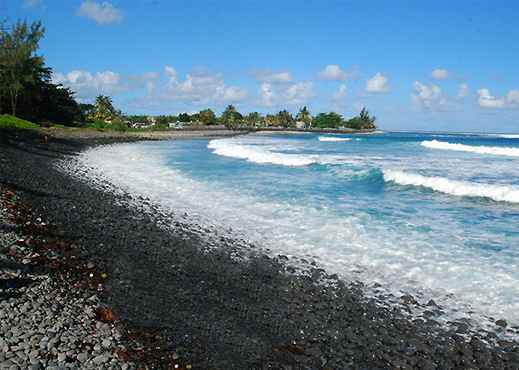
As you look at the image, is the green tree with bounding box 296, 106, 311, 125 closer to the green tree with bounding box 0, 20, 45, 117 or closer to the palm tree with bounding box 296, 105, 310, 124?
the palm tree with bounding box 296, 105, 310, 124

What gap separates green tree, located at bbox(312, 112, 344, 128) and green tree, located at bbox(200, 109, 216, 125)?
240 feet

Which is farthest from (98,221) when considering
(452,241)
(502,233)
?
(502,233)

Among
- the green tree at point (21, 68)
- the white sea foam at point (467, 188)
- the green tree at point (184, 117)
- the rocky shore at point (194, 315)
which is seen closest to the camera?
the rocky shore at point (194, 315)

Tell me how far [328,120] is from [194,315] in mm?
177234

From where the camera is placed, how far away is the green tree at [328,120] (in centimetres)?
17400

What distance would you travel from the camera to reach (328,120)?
17425cm

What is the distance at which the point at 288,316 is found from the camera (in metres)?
4.69

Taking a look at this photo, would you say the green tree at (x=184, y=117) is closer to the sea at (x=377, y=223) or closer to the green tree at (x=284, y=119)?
the green tree at (x=284, y=119)

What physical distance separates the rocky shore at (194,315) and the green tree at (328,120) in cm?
17395

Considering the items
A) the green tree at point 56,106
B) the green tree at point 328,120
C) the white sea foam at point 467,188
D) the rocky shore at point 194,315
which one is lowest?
the rocky shore at point 194,315

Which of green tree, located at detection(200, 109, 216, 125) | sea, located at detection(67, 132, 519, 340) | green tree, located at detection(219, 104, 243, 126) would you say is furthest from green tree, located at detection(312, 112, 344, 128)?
sea, located at detection(67, 132, 519, 340)

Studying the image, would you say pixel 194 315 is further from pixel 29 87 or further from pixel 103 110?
pixel 103 110

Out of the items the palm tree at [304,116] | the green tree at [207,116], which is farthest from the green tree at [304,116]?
the green tree at [207,116]

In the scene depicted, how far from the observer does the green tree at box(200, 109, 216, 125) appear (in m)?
118
